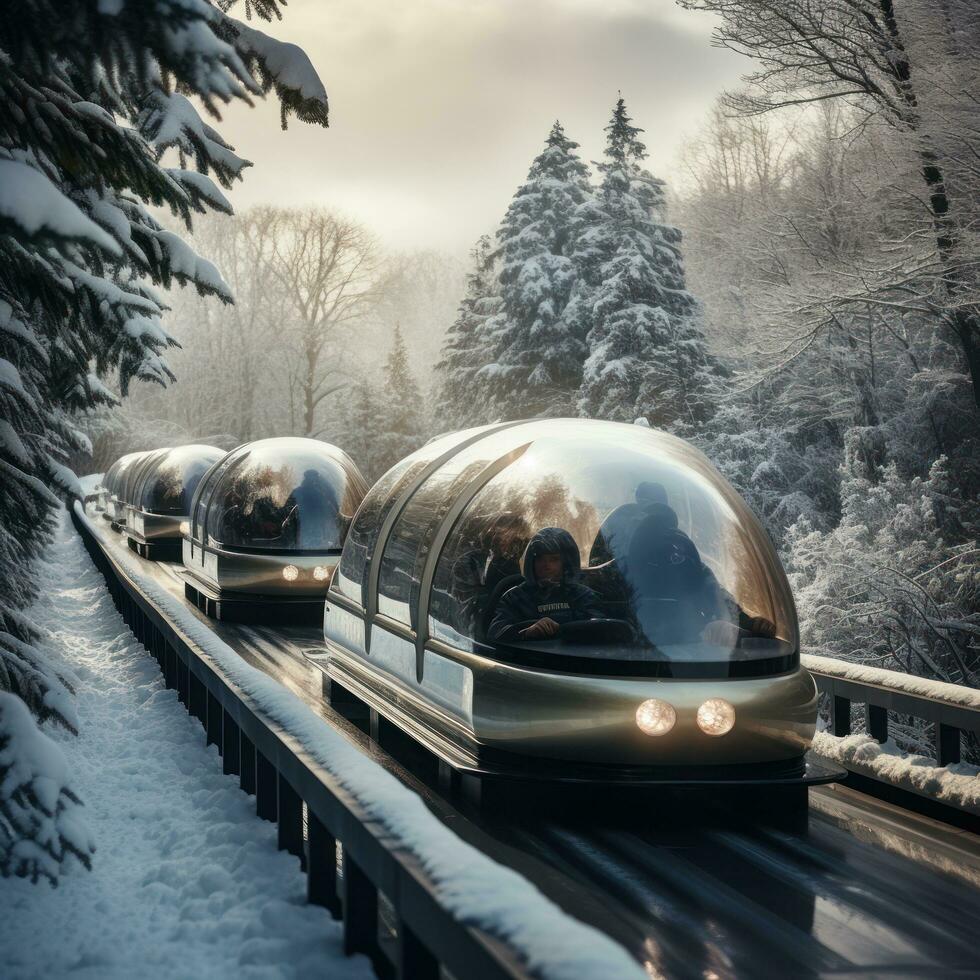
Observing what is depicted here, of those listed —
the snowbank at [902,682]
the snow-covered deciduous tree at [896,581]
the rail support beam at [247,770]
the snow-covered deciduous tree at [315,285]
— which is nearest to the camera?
the snowbank at [902,682]

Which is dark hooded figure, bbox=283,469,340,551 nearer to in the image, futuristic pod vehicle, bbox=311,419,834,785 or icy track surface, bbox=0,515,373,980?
icy track surface, bbox=0,515,373,980

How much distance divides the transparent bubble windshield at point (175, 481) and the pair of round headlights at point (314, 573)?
41.7 feet

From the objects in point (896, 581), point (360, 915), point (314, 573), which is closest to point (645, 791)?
point (360, 915)

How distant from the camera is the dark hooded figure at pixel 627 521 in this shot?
20.5ft

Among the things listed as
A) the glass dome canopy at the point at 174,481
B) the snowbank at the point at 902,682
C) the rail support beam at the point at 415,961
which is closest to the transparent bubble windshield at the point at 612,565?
the snowbank at the point at 902,682

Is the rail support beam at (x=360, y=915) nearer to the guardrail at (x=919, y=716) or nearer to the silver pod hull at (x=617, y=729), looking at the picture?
the silver pod hull at (x=617, y=729)

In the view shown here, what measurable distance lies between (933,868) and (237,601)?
10127mm

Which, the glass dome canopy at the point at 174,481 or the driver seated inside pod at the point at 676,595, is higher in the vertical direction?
the glass dome canopy at the point at 174,481

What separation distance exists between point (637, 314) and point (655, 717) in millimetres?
29764

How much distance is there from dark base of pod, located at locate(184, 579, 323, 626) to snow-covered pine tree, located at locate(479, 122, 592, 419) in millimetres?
24654

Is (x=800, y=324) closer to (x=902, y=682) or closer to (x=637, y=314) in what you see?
(x=902, y=682)

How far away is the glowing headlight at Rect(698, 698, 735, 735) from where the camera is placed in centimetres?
577

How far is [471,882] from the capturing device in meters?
3.11

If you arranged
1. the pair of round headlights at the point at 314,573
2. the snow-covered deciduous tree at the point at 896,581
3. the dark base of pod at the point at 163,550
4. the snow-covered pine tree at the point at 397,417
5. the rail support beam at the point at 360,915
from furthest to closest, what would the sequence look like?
the snow-covered pine tree at the point at 397,417, the dark base of pod at the point at 163,550, the snow-covered deciduous tree at the point at 896,581, the pair of round headlights at the point at 314,573, the rail support beam at the point at 360,915
